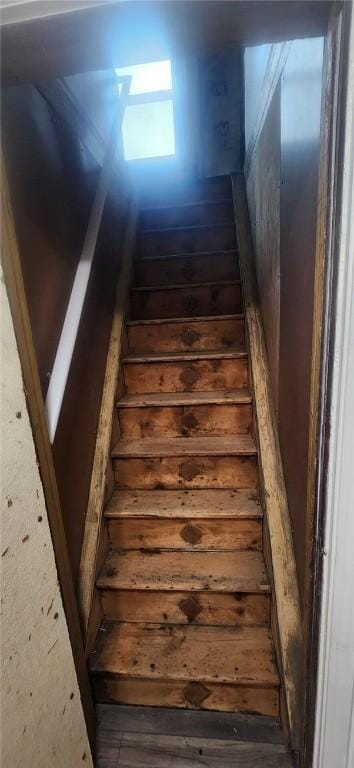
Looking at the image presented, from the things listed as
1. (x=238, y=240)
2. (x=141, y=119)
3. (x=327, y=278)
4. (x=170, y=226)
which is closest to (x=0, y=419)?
(x=327, y=278)

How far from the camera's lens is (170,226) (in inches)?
101

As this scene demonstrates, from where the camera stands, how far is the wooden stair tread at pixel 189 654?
114 cm

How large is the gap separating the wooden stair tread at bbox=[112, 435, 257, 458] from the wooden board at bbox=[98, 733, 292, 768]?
900mm

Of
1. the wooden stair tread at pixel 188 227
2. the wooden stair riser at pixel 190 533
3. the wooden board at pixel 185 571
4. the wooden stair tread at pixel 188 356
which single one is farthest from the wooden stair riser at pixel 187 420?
the wooden stair tread at pixel 188 227

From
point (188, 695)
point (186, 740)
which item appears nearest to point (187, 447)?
point (188, 695)

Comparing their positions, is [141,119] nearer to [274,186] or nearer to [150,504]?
[274,186]

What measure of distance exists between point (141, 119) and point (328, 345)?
4264 millimetres

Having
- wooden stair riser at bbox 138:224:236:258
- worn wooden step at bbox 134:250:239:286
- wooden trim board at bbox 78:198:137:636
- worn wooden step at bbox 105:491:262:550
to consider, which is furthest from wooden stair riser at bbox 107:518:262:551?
wooden stair riser at bbox 138:224:236:258

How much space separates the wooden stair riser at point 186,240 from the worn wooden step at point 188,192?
0.42 m

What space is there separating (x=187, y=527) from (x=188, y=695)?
1.70 ft

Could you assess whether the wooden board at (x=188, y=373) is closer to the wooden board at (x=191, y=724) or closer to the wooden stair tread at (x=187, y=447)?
the wooden stair tread at (x=187, y=447)

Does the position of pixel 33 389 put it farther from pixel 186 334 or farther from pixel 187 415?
pixel 186 334

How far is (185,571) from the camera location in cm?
133

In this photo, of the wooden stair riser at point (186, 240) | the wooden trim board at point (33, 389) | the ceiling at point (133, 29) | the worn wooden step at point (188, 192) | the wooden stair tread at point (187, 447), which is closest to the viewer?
the ceiling at point (133, 29)
